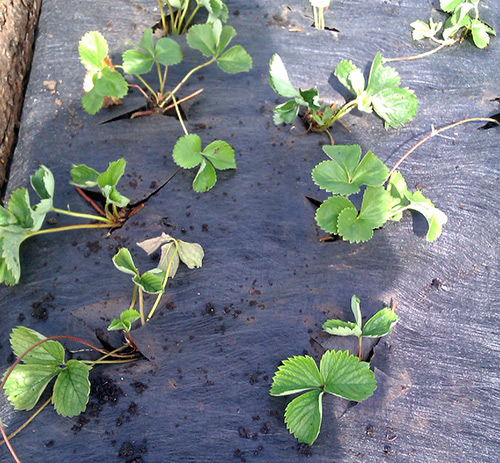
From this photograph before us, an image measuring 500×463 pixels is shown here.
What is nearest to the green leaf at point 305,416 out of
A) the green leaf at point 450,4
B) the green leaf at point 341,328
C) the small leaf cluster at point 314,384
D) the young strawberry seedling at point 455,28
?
the small leaf cluster at point 314,384

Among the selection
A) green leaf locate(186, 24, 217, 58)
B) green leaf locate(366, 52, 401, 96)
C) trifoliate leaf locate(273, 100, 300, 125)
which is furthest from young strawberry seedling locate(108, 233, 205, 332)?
green leaf locate(366, 52, 401, 96)

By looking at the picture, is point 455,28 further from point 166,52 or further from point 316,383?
point 316,383

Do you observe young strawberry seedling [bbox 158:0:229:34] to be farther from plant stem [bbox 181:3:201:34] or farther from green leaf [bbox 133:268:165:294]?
green leaf [bbox 133:268:165:294]

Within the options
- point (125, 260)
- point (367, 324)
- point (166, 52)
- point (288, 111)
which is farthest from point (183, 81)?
point (367, 324)

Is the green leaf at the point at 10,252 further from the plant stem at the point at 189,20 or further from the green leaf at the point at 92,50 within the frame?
the plant stem at the point at 189,20

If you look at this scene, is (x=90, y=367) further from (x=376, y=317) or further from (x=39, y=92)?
(x=39, y=92)

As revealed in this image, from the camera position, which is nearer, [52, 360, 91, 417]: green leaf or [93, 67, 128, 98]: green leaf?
[52, 360, 91, 417]: green leaf

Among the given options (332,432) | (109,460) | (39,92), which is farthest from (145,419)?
(39,92)
